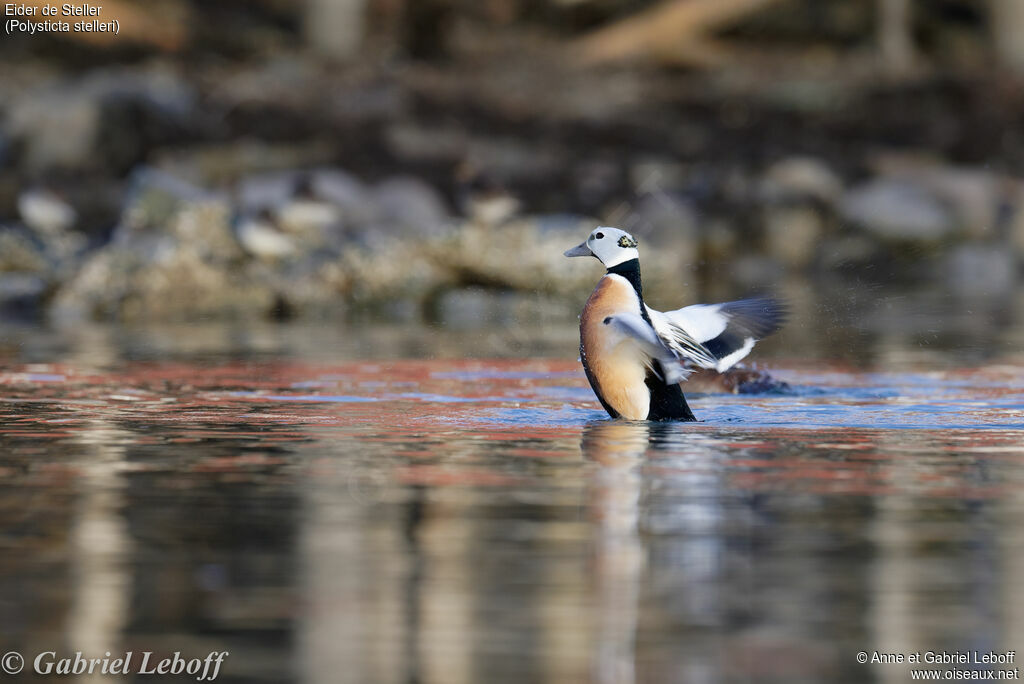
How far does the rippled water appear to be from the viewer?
195 inches

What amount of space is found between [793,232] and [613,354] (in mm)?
20245

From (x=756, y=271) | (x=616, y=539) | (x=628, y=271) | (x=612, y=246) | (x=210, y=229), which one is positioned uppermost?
(x=210, y=229)

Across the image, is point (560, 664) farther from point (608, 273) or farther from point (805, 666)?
point (608, 273)

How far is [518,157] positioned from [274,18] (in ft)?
31.0

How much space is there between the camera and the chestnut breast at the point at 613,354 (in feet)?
31.7

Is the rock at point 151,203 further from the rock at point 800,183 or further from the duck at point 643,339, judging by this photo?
the duck at point 643,339

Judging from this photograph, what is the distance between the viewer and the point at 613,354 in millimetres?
9656

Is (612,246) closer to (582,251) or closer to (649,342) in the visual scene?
(582,251)

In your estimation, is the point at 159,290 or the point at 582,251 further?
the point at 159,290

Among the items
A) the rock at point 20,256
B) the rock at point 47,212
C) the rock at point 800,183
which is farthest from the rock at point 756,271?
the rock at point 47,212

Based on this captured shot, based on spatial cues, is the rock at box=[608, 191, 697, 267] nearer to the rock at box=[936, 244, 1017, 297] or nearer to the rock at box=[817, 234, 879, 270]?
the rock at box=[817, 234, 879, 270]

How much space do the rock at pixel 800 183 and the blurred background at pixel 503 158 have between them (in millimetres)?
66

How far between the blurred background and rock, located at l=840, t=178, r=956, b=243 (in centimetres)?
4

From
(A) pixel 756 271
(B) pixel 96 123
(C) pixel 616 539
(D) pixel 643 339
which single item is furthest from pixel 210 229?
(C) pixel 616 539
